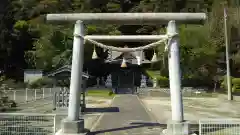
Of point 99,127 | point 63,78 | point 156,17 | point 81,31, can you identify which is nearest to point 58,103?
point 63,78

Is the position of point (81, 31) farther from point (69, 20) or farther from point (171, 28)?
point (171, 28)

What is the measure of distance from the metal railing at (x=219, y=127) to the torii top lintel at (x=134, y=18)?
382 centimetres

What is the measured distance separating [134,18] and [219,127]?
5189 millimetres

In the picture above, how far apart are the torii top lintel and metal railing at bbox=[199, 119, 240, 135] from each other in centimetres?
382

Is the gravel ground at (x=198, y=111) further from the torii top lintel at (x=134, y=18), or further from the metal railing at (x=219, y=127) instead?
the torii top lintel at (x=134, y=18)

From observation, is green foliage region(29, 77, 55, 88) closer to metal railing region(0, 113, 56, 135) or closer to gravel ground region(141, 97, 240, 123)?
gravel ground region(141, 97, 240, 123)

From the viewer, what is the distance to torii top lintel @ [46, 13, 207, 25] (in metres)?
11.4

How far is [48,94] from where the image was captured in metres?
31.5

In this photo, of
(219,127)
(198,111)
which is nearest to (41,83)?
(198,111)

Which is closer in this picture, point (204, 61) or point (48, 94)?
point (48, 94)

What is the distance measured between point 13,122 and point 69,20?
4489mm

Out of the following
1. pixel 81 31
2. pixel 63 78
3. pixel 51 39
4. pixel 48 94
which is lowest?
pixel 48 94

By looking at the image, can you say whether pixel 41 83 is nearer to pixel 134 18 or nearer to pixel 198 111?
pixel 198 111

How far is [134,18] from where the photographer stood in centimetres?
1154
